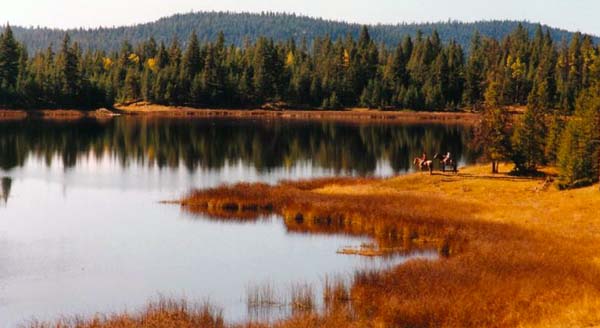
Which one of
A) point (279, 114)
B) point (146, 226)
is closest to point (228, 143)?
point (146, 226)

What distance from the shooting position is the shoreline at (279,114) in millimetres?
174875

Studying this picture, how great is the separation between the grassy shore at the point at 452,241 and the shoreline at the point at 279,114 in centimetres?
10724

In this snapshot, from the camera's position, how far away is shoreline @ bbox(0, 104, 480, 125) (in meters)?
175

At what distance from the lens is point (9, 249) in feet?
137

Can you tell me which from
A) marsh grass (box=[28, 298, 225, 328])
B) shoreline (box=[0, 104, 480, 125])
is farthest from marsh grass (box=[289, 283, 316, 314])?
shoreline (box=[0, 104, 480, 125])

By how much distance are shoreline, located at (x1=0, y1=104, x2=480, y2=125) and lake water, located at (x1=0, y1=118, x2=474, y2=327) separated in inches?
2186

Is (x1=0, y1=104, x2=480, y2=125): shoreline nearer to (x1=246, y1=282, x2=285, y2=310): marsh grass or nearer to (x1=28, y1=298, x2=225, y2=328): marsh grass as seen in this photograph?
(x1=246, y1=282, x2=285, y2=310): marsh grass

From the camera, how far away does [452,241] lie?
1694 inches

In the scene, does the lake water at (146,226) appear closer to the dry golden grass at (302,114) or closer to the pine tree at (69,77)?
the pine tree at (69,77)

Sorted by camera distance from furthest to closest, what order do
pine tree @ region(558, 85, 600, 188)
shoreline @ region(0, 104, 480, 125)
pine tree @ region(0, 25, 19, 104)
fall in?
shoreline @ region(0, 104, 480, 125) → pine tree @ region(0, 25, 19, 104) → pine tree @ region(558, 85, 600, 188)

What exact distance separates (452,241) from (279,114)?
150m

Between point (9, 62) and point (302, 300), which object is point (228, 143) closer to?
point (302, 300)

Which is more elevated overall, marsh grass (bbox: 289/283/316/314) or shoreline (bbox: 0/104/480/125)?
marsh grass (bbox: 289/283/316/314)

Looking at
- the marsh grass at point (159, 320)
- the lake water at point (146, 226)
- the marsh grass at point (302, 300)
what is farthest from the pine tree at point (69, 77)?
the marsh grass at point (159, 320)
